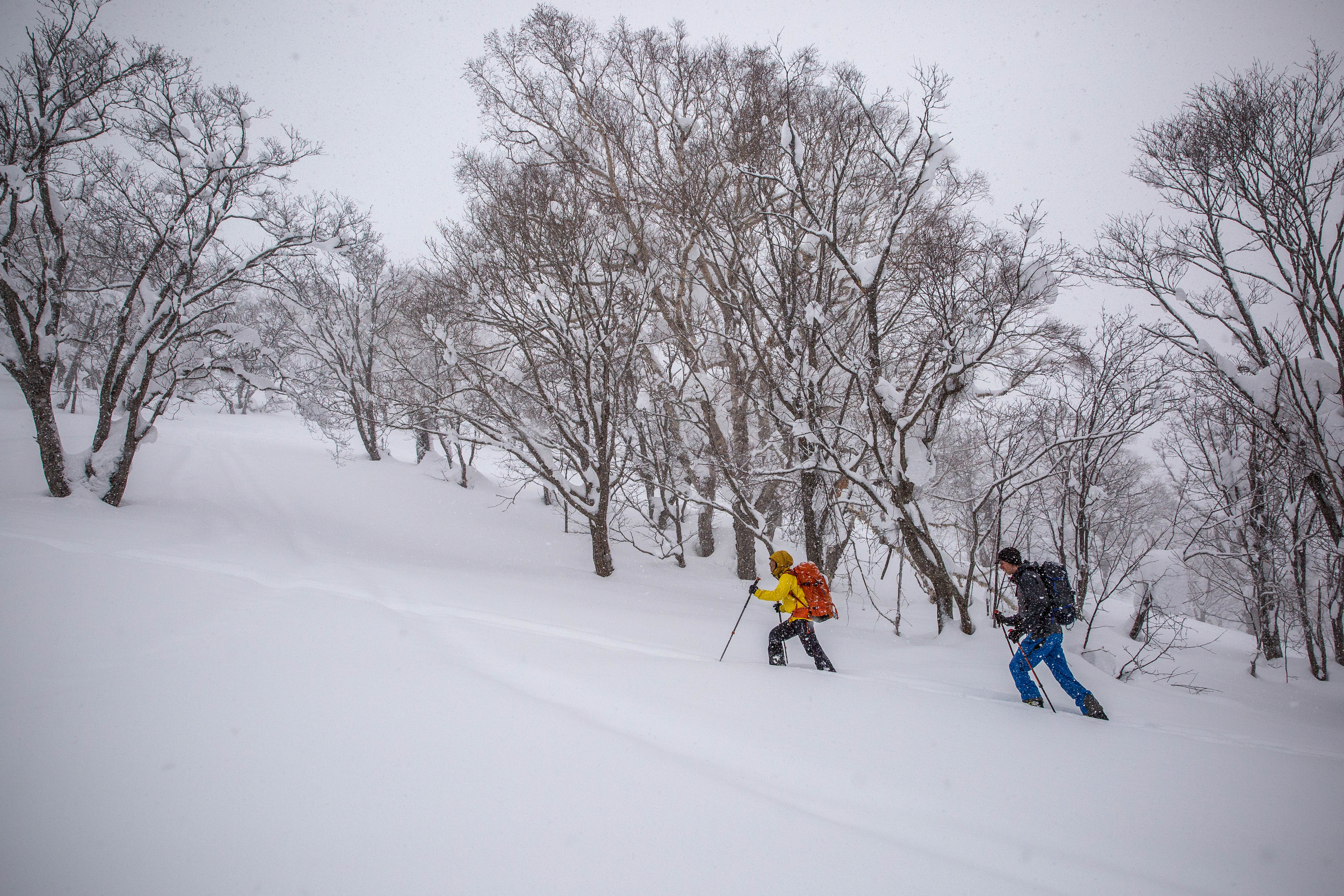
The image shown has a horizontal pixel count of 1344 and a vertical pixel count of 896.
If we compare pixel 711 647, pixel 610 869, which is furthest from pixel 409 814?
pixel 711 647

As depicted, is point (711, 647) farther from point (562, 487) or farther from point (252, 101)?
point (252, 101)

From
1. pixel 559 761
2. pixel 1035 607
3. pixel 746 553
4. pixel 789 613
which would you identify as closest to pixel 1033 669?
pixel 1035 607

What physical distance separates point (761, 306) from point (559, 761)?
6.62 meters

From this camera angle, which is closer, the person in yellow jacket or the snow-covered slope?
the snow-covered slope

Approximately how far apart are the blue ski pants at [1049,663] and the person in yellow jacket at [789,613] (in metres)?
1.90

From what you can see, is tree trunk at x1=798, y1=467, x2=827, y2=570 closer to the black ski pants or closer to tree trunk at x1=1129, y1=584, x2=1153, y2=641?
the black ski pants

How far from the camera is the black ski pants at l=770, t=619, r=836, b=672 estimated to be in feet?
18.5

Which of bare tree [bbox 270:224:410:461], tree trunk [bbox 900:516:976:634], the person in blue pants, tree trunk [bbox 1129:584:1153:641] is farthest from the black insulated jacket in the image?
Result: bare tree [bbox 270:224:410:461]

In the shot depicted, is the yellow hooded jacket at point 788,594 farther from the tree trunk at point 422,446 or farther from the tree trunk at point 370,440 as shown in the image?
the tree trunk at point 422,446

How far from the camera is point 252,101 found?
9586mm

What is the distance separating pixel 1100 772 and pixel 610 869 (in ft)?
12.5

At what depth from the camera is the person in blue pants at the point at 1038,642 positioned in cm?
482

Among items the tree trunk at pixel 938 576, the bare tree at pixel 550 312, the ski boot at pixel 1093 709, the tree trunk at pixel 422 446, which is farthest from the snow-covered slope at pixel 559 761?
the tree trunk at pixel 422 446

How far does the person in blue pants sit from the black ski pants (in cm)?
187
